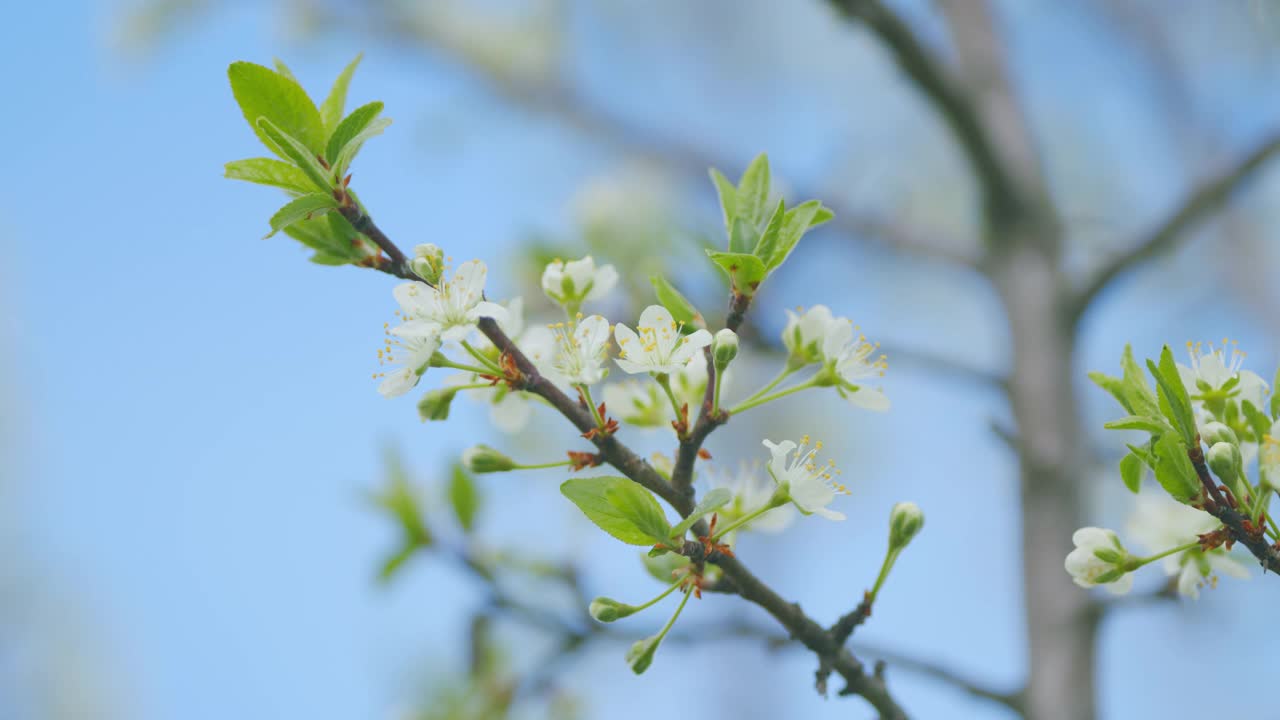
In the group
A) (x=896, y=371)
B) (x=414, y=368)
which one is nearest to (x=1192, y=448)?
(x=414, y=368)

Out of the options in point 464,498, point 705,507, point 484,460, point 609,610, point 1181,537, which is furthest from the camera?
point 464,498

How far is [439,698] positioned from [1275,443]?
1.65 meters

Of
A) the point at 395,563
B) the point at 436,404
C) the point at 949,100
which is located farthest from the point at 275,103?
the point at 949,100

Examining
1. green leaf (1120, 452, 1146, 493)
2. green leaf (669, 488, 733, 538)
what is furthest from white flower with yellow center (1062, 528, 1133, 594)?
green leaf (669, 488, 733, 538)

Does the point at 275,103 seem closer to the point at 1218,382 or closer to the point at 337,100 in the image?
the point at 337,100

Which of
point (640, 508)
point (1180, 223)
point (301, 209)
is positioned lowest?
point (640, 508)

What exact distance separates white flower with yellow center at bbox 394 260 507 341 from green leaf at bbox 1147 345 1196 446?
1.68ft

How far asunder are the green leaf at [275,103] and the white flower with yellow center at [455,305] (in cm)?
16

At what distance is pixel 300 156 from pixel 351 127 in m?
0.05

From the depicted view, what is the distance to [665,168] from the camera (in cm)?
329

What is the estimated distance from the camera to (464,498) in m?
1.54

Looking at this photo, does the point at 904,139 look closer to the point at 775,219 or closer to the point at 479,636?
the point at 479,636

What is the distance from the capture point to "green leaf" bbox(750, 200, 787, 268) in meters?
0.81

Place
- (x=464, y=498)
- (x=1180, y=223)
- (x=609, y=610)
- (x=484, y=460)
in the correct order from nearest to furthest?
(x=609, y=610)
(x=484, y=460)
(x=464, y=498)
(x=1180, y=223)
